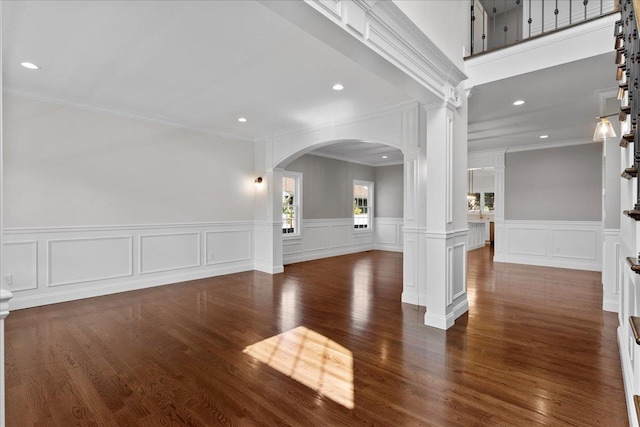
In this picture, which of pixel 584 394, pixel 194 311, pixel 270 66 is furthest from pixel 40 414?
pixel 584 394

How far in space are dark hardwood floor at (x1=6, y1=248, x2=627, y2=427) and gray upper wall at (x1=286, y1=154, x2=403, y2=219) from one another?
3.72 meters

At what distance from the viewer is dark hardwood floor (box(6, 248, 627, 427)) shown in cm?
212

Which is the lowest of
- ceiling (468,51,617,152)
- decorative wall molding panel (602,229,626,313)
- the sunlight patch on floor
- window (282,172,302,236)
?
the sunlight patch on floor

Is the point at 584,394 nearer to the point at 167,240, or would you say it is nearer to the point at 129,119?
the point at 167,240

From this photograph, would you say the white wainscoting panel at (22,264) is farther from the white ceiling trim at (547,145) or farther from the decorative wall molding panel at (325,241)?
the white ceiling trim at (547,145)

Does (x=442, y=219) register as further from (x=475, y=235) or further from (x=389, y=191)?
(x=475, y=235)

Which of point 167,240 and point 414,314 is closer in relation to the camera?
point 414,314

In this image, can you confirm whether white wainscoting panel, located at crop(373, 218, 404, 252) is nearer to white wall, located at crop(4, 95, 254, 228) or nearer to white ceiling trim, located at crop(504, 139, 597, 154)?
white ceiling trim, located at crop(504, 139, 597, 154)

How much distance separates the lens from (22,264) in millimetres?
4141

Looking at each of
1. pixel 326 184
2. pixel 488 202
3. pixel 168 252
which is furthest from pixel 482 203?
pixel 168 252

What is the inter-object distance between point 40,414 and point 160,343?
3.47ft

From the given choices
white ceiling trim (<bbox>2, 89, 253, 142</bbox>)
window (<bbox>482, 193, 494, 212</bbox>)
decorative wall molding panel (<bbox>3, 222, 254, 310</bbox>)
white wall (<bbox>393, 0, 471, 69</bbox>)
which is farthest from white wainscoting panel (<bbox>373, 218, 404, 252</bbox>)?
white wall (<bbox>393, 0, 471, 69</bbox>)

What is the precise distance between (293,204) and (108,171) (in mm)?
3832

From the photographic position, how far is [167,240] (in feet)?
18.1
